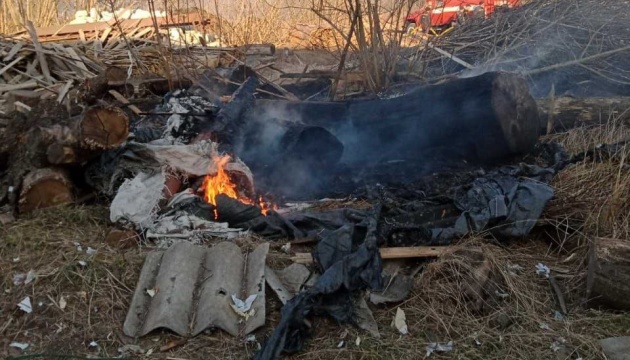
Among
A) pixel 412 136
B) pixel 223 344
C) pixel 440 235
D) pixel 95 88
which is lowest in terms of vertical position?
pixel 223 344

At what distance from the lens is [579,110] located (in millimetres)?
6195

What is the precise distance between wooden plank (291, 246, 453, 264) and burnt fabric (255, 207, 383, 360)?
0.12 m

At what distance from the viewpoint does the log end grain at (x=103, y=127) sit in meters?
4.30

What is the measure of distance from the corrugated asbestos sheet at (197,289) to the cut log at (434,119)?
2153 millimetres

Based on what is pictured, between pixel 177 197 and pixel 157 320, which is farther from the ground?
pixel 177 197

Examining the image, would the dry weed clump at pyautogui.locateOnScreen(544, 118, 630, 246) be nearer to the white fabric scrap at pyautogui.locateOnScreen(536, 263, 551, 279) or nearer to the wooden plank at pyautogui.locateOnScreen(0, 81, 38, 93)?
the white fabric scrap at pyautogui.locateOnScreen(536, 263, 551, 279)

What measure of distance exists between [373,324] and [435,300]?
46 centimetres

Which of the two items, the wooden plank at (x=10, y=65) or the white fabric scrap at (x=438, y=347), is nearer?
Result: the white fabric scrap at (x=438, y=347)

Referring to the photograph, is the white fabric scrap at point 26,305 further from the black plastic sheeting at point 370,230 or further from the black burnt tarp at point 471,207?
the black burnt tarp at point 471,207


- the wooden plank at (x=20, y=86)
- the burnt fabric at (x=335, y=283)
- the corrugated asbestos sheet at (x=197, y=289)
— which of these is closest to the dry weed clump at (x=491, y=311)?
the burnt fabric at (x=335, y=283)

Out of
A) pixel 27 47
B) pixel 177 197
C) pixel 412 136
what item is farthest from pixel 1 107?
pixel 412 136

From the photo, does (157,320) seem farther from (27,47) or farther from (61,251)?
(27,47)

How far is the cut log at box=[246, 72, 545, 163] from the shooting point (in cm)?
523

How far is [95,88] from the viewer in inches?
255
